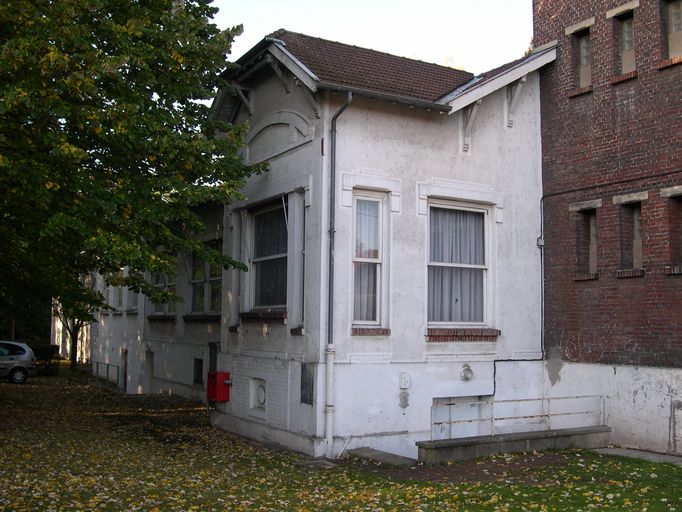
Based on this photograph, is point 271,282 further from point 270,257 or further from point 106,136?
point 106,136

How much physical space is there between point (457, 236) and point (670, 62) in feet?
15.2

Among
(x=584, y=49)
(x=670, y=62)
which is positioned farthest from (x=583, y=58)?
(x=670, y=62)

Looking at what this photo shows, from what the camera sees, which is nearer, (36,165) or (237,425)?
(36,165)

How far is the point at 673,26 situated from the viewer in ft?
44.0

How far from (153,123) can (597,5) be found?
27.9ft

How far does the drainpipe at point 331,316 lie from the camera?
12.5m

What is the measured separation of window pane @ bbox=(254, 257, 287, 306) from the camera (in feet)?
47.8

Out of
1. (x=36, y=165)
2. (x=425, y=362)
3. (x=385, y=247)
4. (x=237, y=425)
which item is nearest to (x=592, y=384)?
(x=425, y=362)

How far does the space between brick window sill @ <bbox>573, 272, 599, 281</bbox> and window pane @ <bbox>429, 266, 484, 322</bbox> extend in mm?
1738

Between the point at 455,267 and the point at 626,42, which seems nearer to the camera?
the point at 626,42

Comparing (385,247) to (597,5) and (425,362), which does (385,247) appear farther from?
(597,5)

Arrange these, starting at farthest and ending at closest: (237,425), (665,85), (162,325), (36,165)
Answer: (162,325) < (237,425) < (665,85) < (36,165)

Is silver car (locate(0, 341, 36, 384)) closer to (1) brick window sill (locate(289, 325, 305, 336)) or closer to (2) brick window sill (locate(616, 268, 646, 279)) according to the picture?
(1) brick window sill (locate(289, 325, 305, 336))

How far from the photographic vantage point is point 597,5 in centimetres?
1455
